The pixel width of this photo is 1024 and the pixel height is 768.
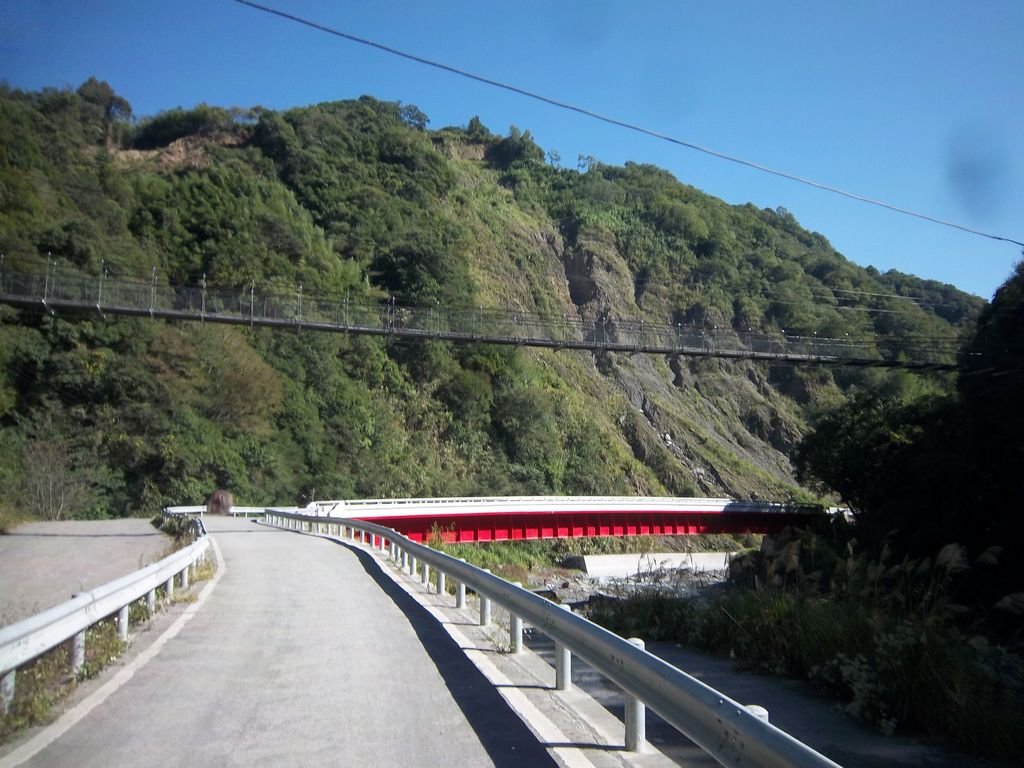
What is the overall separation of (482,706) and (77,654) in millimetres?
3589

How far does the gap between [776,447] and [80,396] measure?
60.0 m

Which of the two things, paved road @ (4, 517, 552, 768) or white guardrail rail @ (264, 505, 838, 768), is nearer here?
white guardrail rail @ (264, 505, 838, 768)

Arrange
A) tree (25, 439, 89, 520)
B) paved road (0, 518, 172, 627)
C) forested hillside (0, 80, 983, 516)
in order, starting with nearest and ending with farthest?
1. paved road (0, 518, 172, 627)
2. tree (25, 439, 89, 520)
3. forested hillside (0, 80, 983, 516)

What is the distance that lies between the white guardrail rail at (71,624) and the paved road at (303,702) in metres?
0.58

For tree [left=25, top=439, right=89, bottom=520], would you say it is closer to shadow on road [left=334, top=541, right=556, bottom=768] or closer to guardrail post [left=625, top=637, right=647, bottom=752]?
shadow on road [left=334, top=541, right=556, bottom=768]

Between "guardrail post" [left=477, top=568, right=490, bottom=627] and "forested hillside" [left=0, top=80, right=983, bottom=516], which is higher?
"forested hillside" [left=0, top=80, right=983, bottom=516]

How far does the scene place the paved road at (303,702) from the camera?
19.6 feet

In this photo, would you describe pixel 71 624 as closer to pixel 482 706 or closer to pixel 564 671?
pixel 482 706

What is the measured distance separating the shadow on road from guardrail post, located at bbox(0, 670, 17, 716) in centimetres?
313

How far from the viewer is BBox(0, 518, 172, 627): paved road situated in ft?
50.0

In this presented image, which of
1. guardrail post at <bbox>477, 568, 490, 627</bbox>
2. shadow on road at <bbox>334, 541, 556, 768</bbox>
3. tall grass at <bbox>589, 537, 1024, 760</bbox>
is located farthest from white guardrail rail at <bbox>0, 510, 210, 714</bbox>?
tall grass at <bbox>589, 537, 1024, 760</bbox>

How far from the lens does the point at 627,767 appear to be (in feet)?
18.9

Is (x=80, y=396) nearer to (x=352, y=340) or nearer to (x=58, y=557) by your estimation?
(x=352, y=340)

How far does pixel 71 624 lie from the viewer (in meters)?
7.97
